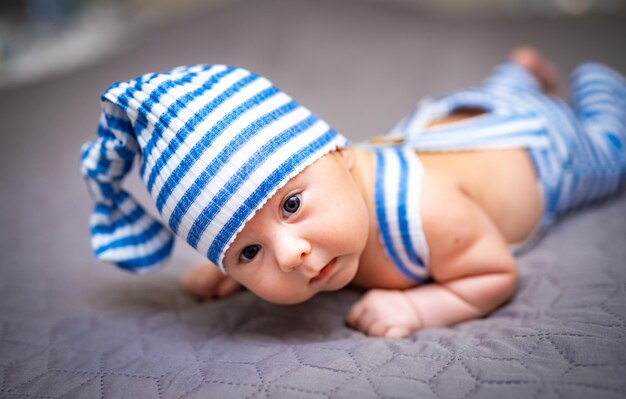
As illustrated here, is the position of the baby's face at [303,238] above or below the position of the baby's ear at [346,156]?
below

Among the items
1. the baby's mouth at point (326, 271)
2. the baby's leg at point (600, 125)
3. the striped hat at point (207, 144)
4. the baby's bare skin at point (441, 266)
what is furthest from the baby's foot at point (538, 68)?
the baby's mouth at point (326, 271)

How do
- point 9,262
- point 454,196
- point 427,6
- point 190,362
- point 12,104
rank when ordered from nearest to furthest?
1. point 190,362
2. point 454,196
3. point 9,262
4. point 12,104
5. point 427,6

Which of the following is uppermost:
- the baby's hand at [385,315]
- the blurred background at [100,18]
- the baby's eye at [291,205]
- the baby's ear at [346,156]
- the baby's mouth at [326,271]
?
the blurred background at [100,18]

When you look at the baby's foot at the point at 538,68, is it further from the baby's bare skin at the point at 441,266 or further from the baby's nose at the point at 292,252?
the baby's nose at the point at 292,252

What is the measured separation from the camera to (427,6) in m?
2.25

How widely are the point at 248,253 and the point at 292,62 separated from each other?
44.7 inches

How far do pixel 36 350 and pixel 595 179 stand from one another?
1.11m

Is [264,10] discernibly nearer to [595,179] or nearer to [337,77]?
[337,77]

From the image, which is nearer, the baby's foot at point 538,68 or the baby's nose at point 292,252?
the baby's nose at point 292,252

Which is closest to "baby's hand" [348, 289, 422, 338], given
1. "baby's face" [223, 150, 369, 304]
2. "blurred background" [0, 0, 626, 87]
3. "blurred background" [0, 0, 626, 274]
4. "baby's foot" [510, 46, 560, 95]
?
"baby's face" [223, 150, 369, 304]

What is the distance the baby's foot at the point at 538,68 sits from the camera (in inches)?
60.9

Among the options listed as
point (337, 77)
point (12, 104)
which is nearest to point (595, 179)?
point (337, 77)

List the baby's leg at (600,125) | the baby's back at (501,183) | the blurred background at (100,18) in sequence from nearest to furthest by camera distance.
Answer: the baby's back at (501,183) < the baby's leg at (600,125) < the blurred background at (100,18)

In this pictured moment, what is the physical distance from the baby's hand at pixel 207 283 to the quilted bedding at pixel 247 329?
0.02 meters
